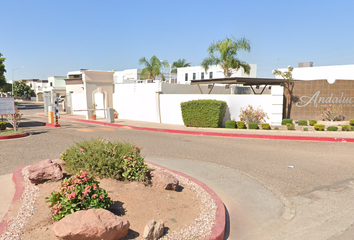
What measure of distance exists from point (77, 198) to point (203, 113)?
45.7ft

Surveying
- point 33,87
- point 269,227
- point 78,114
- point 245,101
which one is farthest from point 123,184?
point 33,87

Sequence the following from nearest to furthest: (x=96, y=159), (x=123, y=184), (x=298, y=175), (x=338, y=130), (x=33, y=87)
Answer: (x=123, y=184), (x=96, y=159), (x=298, y=175), (x=338, y=130), (x=33, y=87)

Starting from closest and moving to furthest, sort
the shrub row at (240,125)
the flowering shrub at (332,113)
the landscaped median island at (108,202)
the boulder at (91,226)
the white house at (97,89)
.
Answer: the boulder at (91,226)
the landscaped median island at (108,202)
the shrub row at (240,125)
the flowering shrub at (332,113)
the white house at (97,89)

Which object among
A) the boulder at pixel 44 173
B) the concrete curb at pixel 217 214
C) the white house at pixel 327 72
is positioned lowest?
the concrete curb at pixel 217 214

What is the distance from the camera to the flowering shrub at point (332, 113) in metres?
18.6

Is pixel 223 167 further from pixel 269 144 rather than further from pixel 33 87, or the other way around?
pixel 33 87

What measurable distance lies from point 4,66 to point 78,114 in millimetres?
25715

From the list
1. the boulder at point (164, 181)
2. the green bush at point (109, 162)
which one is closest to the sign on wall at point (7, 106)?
the green bush at point (109, 162)

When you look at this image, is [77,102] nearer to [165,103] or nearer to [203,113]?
[165,103]

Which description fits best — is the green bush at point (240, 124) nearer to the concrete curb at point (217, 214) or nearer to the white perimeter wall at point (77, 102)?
the concrete curb at point (217, 214)

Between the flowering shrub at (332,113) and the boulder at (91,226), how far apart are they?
1796 centimetres

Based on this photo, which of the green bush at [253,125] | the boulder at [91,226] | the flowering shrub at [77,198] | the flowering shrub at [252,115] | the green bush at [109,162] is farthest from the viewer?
the flowering shrub at [252,115]

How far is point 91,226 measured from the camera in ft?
12.6

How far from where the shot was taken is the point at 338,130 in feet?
53.7
